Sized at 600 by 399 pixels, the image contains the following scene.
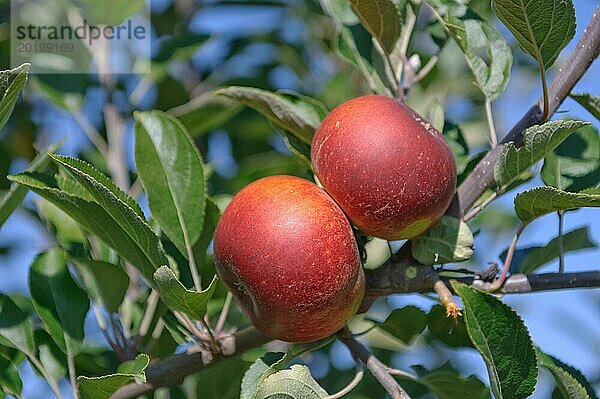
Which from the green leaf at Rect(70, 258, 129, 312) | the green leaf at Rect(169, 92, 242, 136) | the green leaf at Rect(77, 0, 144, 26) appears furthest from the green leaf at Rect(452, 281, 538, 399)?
the green leaf at Rect(77, 0, 144, 26)

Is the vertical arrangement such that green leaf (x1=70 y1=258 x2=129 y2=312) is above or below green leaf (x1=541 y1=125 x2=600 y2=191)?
below

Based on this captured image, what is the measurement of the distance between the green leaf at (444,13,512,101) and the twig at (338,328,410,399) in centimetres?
43

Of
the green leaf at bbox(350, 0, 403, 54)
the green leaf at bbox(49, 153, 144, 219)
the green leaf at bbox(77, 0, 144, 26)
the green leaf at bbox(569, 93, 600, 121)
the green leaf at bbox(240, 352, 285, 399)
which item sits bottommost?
the green leaf at bbox(240, 352, 285, 399)

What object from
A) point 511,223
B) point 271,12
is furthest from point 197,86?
point 511,223

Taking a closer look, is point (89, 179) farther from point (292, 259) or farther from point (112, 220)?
point (292, 259)

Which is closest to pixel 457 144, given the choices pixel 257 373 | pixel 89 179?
pixel 257 373

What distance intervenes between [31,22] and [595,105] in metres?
1.52

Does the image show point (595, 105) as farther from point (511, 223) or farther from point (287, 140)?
point (511, 223)

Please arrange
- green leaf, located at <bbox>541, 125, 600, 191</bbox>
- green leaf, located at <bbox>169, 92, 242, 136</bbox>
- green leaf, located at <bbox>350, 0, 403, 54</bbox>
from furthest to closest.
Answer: green leaf, located at <bbox>169, 92, 242, 136</bbox>
green leaf, located at <bbox>541, 125, 600, 191</bbox>
green leaf, located at <bbox>350, 0, 403, 54</bbox>

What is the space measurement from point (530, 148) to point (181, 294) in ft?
1.61

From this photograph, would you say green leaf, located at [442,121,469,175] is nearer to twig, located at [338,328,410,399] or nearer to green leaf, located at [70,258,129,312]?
twig, located at [338,328,410,399]

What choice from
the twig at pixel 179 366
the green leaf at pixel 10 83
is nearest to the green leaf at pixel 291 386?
the twig at pixel 179 366

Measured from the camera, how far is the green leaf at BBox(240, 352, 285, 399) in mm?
1061

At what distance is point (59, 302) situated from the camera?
4.28 ft
